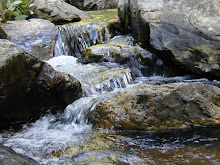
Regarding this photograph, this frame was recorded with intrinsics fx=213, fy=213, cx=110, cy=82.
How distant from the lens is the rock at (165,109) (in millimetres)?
3168

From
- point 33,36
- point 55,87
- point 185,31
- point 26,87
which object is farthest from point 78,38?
point 26,87

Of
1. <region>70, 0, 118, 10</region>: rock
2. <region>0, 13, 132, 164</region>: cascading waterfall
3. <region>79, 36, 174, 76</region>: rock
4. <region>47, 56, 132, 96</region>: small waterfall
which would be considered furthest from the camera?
Result: <region>70, 0, 118, 10</region>: rock

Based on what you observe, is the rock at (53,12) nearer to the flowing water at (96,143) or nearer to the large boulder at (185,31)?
the large boulder at (185,31)

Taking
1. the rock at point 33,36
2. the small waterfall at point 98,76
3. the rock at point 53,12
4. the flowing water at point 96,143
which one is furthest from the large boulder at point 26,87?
the rock at point 53,12

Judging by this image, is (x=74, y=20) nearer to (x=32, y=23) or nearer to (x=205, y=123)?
(x=32, y=23)

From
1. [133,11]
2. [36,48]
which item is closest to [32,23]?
[36,48]

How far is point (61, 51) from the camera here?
7.93 metres

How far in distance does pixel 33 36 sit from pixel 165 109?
6.29 meters

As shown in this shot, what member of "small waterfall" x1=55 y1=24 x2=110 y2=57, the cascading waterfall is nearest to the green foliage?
"small waterfall" x1=55 y1=24 x2=110 y2=57

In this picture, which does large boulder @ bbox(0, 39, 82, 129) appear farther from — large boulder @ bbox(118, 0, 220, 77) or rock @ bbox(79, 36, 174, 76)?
large boulder @ bbox(118, 0, 220, 77)

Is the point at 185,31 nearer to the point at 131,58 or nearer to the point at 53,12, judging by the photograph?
the point at 131,58

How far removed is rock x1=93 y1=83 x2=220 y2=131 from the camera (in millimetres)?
3168

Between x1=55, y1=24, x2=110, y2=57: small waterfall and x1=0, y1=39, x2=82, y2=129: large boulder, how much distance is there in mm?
3925

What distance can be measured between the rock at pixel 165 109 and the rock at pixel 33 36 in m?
4.86
